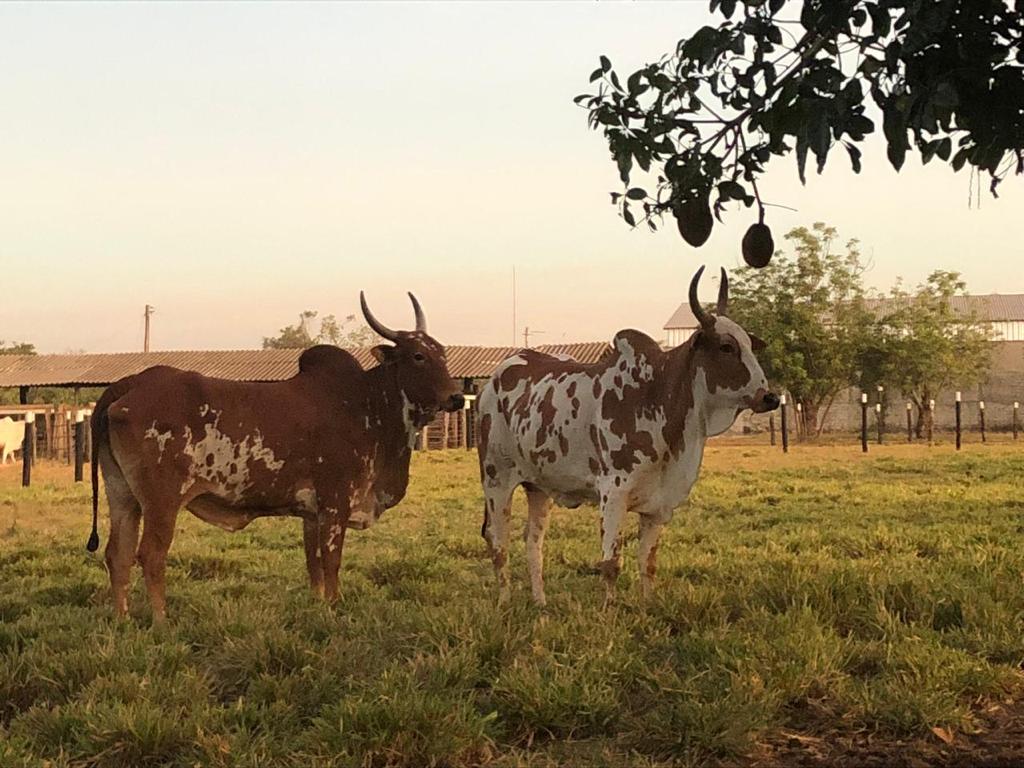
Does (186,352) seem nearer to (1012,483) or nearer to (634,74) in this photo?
(1012,483)

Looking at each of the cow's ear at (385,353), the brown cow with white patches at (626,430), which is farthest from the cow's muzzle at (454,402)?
the cow's ear at (385,353)

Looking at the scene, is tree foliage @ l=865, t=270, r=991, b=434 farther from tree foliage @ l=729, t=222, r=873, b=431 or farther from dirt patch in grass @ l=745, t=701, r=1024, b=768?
dirt patch in grass @ l=745, t=701, r=1024, b=768

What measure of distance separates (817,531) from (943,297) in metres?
32.6

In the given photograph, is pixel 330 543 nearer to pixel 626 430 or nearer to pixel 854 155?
pixel 626 430

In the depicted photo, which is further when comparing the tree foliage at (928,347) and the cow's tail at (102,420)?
the tree foliage at (928,347)

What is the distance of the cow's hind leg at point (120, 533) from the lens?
18.8 feet

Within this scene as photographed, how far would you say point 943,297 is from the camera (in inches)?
1508

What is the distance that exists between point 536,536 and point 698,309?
178 cm

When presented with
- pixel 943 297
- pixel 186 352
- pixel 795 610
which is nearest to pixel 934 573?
pixel 795 610

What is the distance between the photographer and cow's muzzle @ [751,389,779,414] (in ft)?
18.0

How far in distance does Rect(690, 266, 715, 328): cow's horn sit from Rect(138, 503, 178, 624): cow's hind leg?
300 centimetres

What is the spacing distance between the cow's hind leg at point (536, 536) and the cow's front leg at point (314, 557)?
4.13 feet

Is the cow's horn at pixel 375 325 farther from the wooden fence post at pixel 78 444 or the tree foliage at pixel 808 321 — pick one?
the tree foliage at pixel 808 321

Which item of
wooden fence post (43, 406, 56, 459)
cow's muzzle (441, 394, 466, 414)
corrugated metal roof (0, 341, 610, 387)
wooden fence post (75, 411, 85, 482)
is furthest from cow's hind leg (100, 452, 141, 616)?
corrugated metal roof (0, 341, 610, 387)
